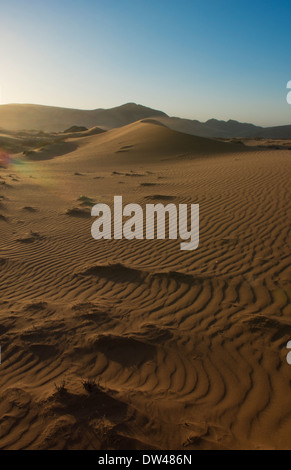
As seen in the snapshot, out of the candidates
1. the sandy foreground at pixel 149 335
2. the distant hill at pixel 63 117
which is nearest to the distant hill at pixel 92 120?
the distant hill at pixel 63 117

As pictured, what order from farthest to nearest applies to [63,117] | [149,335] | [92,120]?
1. [92,120]
2. [63,117]
3. [149,335]

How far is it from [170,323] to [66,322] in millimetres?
1519

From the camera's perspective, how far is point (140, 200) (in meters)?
10.3

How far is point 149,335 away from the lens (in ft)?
13.1

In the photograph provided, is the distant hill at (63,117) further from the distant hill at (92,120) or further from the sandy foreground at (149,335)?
the sandy foreground at (149,335)

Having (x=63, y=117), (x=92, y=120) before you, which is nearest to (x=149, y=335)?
(x=92, y=120)

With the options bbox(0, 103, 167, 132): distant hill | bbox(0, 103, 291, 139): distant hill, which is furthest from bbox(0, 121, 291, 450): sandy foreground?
bbox(0, 103, 167, 132): distant hill

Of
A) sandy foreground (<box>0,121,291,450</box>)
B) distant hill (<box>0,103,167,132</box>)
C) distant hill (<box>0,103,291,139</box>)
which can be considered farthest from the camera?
distant hill (<box>0,103,167,132</box>)

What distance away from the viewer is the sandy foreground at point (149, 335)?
2807mm

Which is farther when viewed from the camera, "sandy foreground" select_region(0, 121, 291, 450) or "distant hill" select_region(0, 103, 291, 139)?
"distant hill" select_region(0, 103, 291, 139)

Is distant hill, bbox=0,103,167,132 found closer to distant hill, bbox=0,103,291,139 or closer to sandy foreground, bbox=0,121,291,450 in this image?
distant hill, bbox=0,103,291,139

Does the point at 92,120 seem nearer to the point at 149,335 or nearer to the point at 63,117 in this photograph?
the point at 63,117

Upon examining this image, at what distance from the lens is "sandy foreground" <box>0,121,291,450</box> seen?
2.81m

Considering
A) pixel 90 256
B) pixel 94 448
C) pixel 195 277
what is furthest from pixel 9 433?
pixel 90 256
